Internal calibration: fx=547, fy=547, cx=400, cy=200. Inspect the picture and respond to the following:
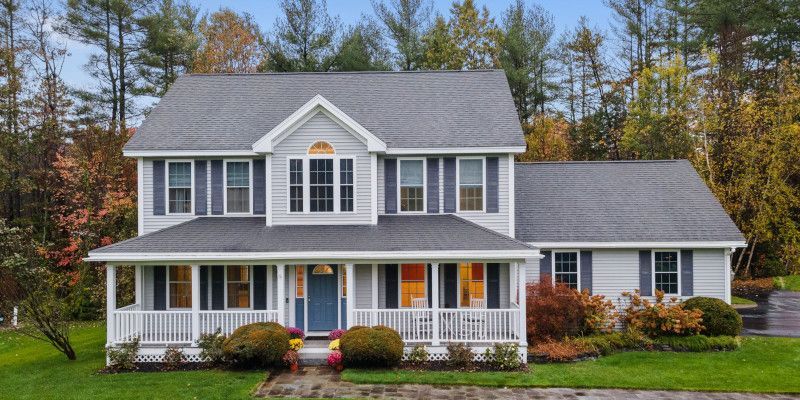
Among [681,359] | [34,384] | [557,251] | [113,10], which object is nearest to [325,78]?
[557,251]

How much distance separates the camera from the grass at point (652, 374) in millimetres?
12648

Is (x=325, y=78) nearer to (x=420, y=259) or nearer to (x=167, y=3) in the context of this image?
(x=420, y=259)

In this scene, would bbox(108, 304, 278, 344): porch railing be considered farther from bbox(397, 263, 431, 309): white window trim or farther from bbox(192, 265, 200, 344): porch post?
bbox(397, 263, 431, 309): white window trim

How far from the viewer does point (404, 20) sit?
1487 inches

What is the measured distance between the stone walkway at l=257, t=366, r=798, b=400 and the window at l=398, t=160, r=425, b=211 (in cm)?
655

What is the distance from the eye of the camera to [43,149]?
27.7 metres

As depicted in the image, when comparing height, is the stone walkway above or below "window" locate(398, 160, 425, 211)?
below

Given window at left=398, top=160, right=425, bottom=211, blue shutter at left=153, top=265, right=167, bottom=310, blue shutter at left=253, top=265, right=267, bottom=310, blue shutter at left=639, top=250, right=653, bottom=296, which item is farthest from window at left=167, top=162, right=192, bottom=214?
blue shutter at left=639, top=250, right=653, bottom=296

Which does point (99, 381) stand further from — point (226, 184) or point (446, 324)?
point (446, 324)

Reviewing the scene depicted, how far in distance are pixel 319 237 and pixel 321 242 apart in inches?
18.7

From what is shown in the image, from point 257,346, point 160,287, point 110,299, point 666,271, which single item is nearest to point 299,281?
point 257,346

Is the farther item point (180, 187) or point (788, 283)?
point (788, 283)

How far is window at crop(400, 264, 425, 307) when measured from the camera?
16.7 meters

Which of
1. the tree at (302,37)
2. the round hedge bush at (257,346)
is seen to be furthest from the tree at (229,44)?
the round hedge bush at (257,346)
